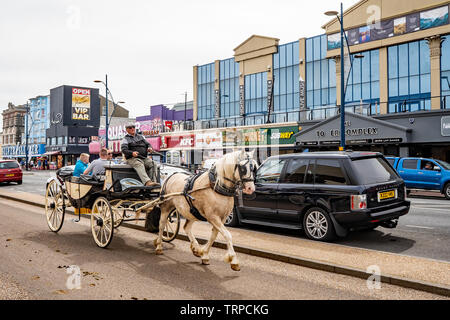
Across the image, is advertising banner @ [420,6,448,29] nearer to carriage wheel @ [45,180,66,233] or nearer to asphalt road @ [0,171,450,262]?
asphalt road @ [0,171,450,262]

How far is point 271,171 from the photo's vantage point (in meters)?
9.60

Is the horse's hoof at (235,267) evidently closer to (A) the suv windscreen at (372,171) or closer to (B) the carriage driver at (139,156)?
(B) the carriage driver at (139,156)

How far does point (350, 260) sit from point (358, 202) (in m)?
1.65

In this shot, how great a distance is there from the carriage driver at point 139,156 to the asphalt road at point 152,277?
1.41 metres

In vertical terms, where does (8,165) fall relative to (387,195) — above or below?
above

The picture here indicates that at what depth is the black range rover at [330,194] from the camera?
25.5 ft

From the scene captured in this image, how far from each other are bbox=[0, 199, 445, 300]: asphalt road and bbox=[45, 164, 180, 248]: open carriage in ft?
1.41

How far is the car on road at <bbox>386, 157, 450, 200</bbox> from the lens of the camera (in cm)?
1852

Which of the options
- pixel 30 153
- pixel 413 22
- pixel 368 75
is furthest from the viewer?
pixel 30 153

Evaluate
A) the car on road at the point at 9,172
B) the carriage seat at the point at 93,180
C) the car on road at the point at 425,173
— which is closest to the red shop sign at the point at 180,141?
the car on road at the point at 9,172

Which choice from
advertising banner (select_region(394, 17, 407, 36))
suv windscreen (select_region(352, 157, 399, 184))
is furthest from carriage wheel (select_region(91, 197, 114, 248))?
advertising banner (select_region(394, 17, 407, 36))

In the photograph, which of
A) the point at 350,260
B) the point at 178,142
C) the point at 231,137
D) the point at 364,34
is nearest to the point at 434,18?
the point at 364,34

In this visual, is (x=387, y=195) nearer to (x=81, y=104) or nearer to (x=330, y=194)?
(x=330, y=194)

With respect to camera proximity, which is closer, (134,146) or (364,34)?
(134,146)
